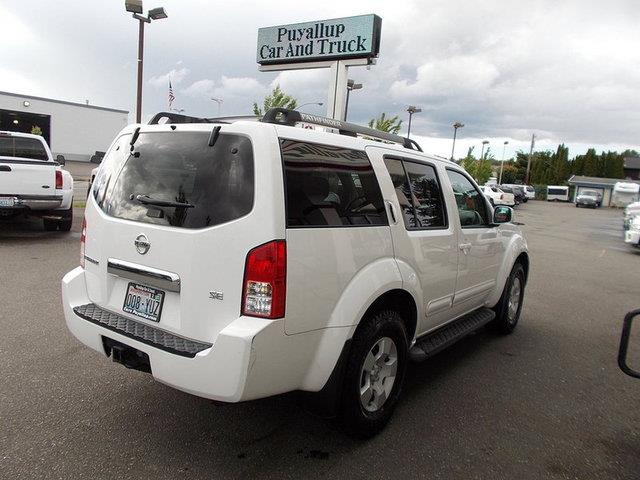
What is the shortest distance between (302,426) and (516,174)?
9291 cm

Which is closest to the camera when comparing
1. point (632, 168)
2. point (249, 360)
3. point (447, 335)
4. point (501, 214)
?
point (249, 360)

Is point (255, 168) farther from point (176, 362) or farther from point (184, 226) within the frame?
point (176, 362)

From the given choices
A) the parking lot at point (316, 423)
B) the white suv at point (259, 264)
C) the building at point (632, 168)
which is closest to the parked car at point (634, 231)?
the parking lot at point (316, 423)

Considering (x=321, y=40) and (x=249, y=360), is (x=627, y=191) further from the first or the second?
(x=249, y=360)

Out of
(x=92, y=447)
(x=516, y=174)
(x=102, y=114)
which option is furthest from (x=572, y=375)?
(x=516, y=174)

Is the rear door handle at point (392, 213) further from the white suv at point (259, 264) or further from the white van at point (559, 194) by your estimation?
the white van at point (559, 194)

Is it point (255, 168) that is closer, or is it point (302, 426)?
point (255, 168)

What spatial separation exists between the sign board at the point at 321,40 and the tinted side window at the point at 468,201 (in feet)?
32.4

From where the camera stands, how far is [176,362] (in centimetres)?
242

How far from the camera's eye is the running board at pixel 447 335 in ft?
11.3

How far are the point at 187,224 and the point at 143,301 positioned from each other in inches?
22.2

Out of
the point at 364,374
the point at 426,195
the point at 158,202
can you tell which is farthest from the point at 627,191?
the point at 158,202

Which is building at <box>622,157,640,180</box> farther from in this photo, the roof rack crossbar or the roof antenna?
the roof antenna

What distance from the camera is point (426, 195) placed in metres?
3.71
